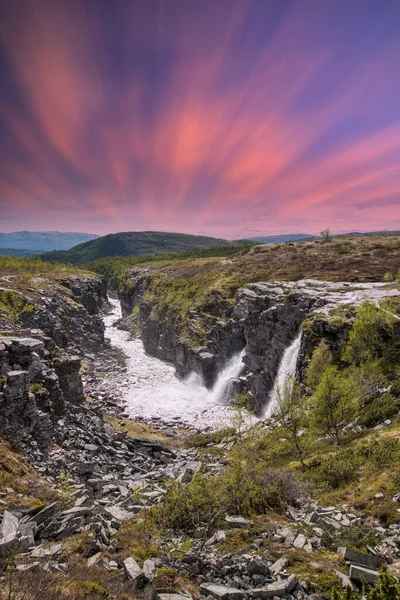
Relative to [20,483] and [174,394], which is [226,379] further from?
[20,483]

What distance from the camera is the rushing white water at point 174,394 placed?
46.1 meters

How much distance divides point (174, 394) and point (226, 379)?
993 centimetres

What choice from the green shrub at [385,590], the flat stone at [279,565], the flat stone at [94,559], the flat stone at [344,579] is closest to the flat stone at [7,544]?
the flat stone at [94,559]

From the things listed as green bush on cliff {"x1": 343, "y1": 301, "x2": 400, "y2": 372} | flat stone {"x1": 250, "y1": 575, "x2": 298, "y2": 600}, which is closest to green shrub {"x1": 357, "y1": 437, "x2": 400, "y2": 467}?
flat stone {"x1": 250, "y1": 575, "x2": 298, "y2": 600}

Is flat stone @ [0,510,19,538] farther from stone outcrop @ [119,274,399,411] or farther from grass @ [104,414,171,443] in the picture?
stone outcrop @ [119,274,399,411]

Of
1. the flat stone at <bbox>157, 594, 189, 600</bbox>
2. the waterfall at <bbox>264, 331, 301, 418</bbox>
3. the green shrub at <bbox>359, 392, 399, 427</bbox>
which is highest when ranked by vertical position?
the flat stone at <bbox>157, 594, 189, 600</bbox>

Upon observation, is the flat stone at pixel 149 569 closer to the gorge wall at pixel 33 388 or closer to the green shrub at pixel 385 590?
the green shrub at pixel 385 590

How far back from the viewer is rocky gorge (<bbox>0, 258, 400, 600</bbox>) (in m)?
10.3

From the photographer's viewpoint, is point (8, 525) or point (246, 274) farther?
point (246, 274)

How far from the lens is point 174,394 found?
56.1 meters

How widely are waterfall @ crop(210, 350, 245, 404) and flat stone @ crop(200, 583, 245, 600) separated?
43.6 meters

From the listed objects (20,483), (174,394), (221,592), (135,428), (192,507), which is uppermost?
(221,592)

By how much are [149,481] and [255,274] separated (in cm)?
6232

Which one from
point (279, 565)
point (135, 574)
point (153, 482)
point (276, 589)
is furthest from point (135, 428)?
point (276, 589)
